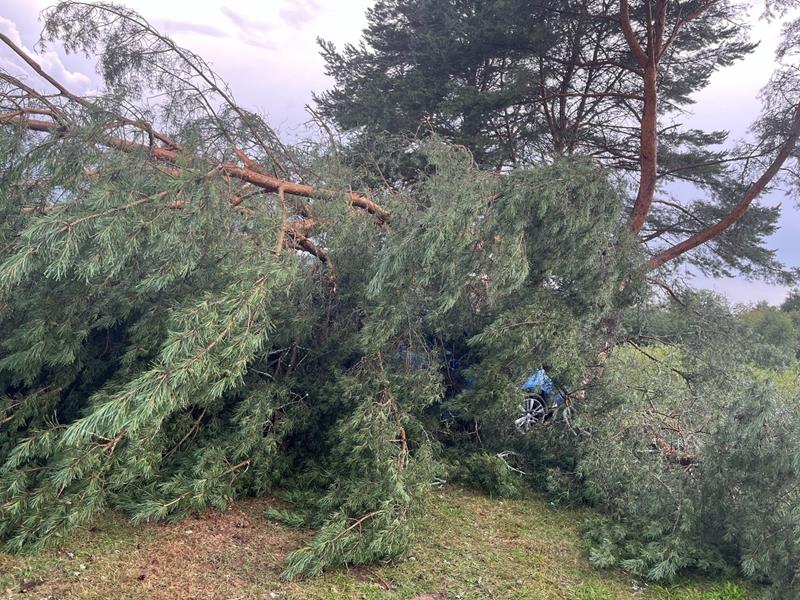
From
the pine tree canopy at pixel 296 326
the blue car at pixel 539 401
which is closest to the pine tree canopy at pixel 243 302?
the pine tree canopy at pixel 296 326

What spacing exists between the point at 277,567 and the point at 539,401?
11.0ft

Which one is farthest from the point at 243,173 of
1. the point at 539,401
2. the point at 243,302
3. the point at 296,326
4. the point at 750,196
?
the point at 750,196

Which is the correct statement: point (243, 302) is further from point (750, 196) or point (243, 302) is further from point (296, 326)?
point (750, 196)

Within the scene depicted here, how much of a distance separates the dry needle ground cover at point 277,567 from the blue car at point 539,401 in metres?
1.37

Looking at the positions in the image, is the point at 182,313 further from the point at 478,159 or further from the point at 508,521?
the point at 478,159

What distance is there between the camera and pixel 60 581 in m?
3.15

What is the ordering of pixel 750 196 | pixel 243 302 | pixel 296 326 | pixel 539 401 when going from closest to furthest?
pixel 243 302
pixel 296 326
pixel 539 401
pixel 750 196

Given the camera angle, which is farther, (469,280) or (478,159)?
(478,159)

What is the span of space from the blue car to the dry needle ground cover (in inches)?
54.1

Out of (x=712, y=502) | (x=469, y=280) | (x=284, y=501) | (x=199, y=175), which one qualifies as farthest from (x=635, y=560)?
(x=199, y=175)

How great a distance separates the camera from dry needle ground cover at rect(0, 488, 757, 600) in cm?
321

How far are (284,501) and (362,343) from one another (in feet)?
4.58

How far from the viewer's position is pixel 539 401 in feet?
19.8

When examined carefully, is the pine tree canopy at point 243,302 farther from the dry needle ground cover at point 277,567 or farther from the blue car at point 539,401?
the blue car at point 539,401
